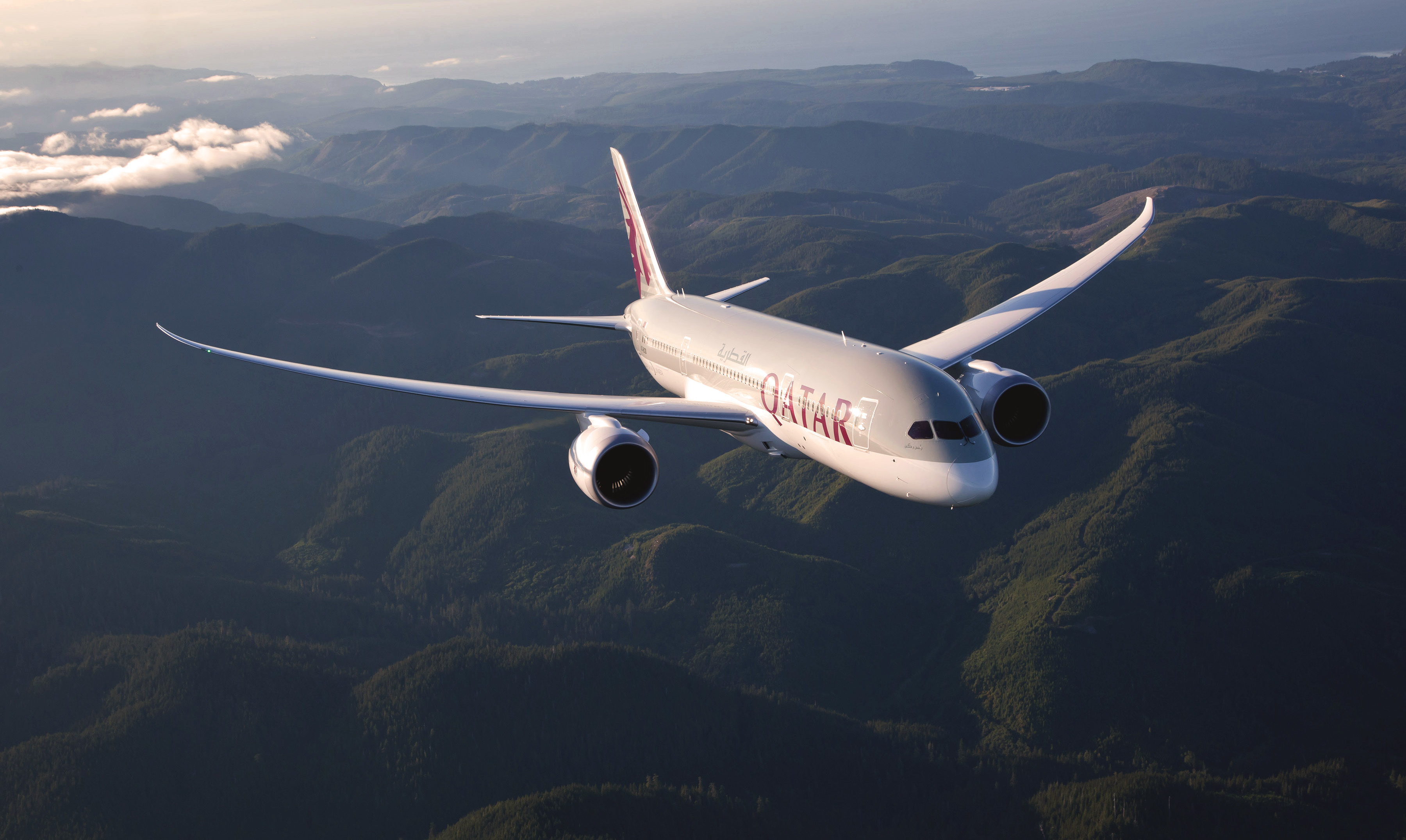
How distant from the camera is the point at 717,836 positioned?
137 metres

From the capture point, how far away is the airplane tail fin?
3002 inches

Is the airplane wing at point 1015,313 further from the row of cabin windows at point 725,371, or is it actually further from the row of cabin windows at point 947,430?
the row of cabin windows at point 947,430

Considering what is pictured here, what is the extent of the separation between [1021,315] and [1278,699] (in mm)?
143714

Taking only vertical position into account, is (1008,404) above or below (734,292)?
above

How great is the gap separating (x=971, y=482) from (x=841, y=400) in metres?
8.10

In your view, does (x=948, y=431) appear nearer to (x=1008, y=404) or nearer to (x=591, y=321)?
(x=1008, y=404)

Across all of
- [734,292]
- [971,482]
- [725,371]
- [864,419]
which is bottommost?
[734,292]

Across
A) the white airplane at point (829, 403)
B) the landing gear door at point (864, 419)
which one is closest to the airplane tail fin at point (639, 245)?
the white airplane at point (829, 403)

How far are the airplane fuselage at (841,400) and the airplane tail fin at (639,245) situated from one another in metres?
16.0

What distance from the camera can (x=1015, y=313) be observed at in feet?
188

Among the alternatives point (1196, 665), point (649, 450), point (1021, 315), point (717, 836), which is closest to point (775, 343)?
point (649, 450)

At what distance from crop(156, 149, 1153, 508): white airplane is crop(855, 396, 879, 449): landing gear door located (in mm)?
56

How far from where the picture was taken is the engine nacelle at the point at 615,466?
43219 millimetres

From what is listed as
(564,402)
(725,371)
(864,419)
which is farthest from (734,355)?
(864,419)
